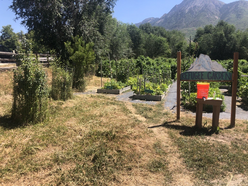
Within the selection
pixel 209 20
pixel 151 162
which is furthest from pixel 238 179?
pixel 209 20

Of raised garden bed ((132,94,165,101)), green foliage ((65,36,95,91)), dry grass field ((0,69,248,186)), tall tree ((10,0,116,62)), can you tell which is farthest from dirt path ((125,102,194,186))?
tall tree ((10,0,116,62))

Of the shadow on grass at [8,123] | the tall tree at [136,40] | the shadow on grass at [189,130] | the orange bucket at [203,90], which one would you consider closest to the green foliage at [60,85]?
the shadow on grass at [8,123]

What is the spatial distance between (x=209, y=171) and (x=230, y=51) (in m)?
56.0

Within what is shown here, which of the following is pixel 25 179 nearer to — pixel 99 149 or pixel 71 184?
pixel 71 184

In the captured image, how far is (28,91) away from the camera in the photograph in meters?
5.08

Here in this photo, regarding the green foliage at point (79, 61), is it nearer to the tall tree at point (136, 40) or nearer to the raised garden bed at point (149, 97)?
the raised garden bed at point (149, 97)

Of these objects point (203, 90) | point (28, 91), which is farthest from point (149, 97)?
point (28, 91)

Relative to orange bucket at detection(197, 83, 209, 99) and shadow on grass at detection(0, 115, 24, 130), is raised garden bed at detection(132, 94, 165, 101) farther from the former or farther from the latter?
shadow on grass at detection(0, 115, 24, 130)

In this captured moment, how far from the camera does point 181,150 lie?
390cm

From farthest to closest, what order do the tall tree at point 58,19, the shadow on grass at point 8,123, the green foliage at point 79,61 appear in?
the tall tree at point 58,19 < the green foliage at point 79,61 < the shadow on grass at point 8,123

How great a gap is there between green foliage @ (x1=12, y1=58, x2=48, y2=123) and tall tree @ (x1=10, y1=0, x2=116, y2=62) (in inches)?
490

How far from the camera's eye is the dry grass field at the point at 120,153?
297cm

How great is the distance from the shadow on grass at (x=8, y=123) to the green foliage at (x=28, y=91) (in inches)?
5.8

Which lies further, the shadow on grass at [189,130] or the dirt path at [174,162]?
the shadow on grass at [189,130]
